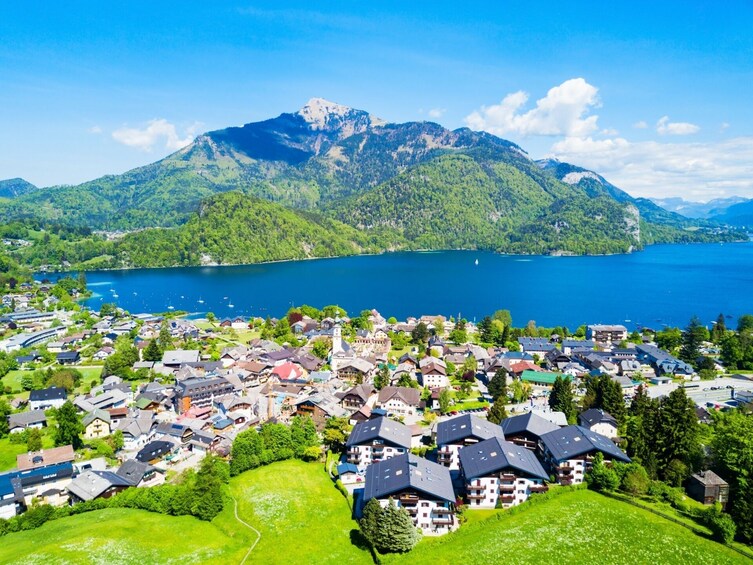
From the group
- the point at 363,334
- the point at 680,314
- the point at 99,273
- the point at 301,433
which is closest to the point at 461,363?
the point at 363,334

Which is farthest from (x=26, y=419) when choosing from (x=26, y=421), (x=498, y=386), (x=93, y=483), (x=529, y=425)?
(x=498, y=386)

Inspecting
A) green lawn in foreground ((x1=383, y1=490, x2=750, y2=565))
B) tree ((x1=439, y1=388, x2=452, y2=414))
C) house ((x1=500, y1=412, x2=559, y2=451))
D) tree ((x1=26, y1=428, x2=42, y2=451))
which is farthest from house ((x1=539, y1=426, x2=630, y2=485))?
tree ((x1=26, y1=428, x2=42, y2=451))

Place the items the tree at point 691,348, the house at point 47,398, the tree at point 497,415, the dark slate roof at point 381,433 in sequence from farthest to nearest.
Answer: the tree at point 691,348 < the house at point 47,398 < the tree at point 497,415 < the dark slate roof at point 381,433

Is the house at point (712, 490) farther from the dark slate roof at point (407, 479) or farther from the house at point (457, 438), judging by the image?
the dark slate roof at point (407, 479)

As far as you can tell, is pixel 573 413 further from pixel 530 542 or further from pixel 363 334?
pixel 363 334

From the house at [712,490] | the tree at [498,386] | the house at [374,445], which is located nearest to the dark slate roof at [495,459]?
the house at [374,445]

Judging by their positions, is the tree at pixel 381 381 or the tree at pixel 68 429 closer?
the tree at pixel 68 429
